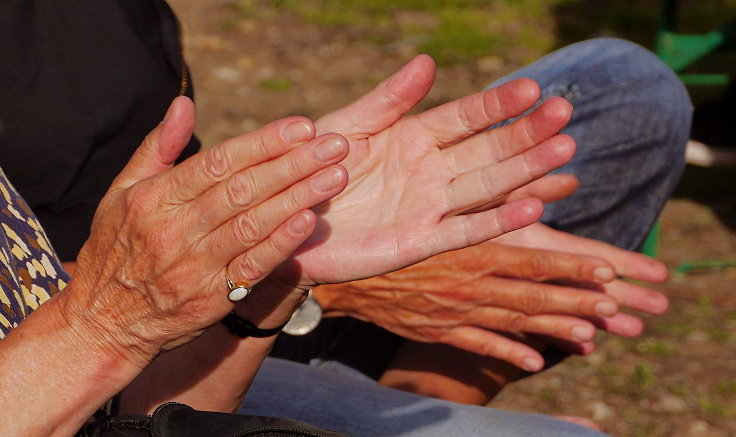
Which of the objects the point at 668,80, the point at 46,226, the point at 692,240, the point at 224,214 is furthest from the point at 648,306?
the point at 692,240

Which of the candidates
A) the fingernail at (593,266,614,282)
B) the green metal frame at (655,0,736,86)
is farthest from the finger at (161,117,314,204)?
the green metal frame at (655,0,736,86)

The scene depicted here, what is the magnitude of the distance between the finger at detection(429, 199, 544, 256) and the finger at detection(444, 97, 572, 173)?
0.36ft

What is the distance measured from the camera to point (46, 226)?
6.22 feet

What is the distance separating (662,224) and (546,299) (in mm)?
2214

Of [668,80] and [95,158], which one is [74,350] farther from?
[668,80]

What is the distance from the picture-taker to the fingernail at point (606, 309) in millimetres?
1824

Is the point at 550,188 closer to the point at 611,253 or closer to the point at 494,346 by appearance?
the point at 611,253

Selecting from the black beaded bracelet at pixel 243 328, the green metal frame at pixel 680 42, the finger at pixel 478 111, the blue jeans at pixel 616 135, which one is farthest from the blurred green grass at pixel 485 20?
the black beaded bracelet at pixel 243 328

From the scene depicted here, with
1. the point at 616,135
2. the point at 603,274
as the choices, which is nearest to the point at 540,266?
the point at 603,274

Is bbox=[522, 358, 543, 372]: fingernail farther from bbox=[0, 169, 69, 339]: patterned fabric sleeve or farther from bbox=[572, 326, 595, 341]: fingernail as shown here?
bbox=[0, 169, 69, 339]: patterned fabric sleeve

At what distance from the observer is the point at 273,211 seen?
3.89 feet

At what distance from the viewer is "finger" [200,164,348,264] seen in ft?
3.87

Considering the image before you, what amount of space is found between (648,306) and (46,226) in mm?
1251

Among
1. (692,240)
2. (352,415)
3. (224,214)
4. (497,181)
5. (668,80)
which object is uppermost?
(224,214)
